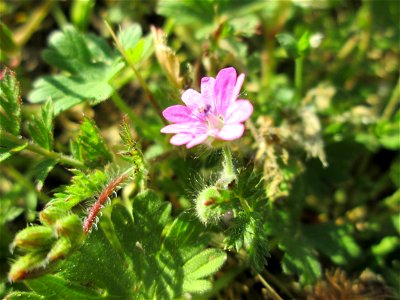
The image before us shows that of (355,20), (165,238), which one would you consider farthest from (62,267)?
(355,20)

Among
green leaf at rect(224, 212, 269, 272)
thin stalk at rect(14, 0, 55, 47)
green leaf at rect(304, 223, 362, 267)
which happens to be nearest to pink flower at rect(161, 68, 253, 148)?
green leaf at rect(224, 212, 269, 272)

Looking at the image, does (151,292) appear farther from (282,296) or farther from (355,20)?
(355,20)

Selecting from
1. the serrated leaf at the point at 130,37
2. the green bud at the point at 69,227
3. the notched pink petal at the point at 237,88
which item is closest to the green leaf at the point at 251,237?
the notched pink petal at the point at 237,88

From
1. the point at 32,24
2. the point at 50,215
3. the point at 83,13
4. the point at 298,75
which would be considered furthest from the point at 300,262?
the point at 32,24

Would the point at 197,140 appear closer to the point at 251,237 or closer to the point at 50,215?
the point at 251,237

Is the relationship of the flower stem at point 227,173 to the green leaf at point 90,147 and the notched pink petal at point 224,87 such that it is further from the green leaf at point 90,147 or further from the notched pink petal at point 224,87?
the green leaf at point 90,147

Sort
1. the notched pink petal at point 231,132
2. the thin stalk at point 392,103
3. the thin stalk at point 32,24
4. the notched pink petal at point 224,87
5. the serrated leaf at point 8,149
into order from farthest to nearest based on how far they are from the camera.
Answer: the thin stalk at point 32,24, the thin stalk at point 392,103, the serrated leaf at point 8,149, the notched pink petal at point 224,87, the notched pink petal at point 231,132

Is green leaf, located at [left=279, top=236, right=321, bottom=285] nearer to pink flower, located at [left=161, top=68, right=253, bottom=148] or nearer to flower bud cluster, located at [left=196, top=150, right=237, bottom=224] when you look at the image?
flower bud cluster, located at [left=196, top=150, right=237, bottom=224]
